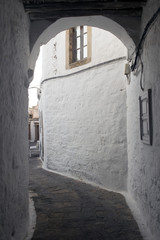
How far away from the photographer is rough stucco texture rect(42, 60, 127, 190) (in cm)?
596

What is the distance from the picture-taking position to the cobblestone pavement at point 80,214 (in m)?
3.50

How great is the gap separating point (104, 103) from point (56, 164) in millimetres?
3192

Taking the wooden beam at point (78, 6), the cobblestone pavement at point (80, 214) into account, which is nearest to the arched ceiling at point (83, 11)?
the wooden beam at point (78, 6)

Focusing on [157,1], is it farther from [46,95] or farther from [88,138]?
[46,95]

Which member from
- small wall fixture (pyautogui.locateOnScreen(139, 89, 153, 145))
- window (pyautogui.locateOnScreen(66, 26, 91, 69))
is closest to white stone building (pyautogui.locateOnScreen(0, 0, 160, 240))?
small wall fixture (pyautogui.locateOnScreen(139, 89, 153, 145))

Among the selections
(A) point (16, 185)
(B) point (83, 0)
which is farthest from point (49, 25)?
(A) point (16, 185)

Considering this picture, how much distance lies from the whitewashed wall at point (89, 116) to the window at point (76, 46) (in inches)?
10.5

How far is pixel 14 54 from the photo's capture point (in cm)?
284

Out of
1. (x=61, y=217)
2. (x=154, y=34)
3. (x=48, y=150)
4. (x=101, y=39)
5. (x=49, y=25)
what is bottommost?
(x=61, y=217)

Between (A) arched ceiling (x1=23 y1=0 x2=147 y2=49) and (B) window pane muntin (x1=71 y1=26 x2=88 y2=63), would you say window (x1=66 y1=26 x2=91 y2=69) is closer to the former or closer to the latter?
(B) window pane muntin (x1=71 y1=26 x2=88 y2=63)

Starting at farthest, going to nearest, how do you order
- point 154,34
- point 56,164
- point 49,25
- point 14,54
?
1. point 56,164
2. point 49,25
3. point 154,34
4. point 14,54

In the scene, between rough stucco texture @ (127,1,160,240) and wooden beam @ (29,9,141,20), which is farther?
wooden beam @ (29,9,141,20)

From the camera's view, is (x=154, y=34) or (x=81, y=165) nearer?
(x=154, y=34)

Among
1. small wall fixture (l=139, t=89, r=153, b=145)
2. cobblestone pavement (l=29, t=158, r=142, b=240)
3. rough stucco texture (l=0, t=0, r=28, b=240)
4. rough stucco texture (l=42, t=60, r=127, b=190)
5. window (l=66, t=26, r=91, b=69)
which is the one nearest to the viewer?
rough stucco texture (l=0, t=0, r=28, b=240)
